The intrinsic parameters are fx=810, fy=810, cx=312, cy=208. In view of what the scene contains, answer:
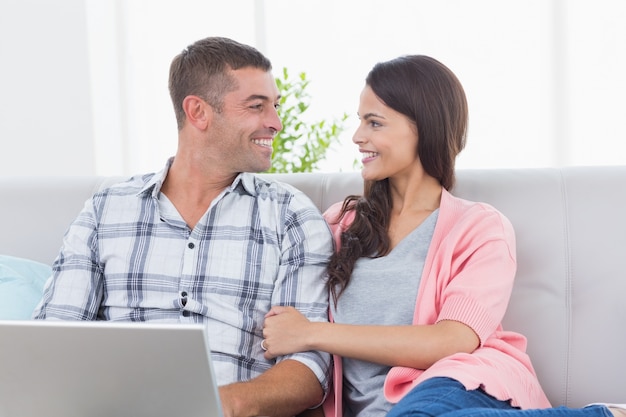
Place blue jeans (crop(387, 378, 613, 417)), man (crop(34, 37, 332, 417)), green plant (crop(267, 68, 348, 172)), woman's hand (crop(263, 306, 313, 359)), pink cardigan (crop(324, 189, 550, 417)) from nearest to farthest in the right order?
blue jeans (crop(387, 378, 613, 417))
pink cardigan (crop(324, 189, 550, 417))
woman's hand (crop(263, 306, 313, 359))
man (crop(34, 37, 332, 417))
green plant (crop(267, 68, 348, 172))

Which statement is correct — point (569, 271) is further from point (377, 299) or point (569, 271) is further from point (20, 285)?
point (20, 285)

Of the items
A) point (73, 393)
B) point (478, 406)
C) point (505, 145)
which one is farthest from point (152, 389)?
point (505, 145)

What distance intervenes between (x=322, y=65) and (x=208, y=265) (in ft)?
8.42

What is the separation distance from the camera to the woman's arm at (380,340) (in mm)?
1592

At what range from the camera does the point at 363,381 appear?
68.9 inches

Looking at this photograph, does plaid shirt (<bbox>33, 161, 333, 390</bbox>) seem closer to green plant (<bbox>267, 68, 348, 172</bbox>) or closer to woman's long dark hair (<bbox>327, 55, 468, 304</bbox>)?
woman's long dark hair (<bbox>327, 55, 468, 304</bbox>)


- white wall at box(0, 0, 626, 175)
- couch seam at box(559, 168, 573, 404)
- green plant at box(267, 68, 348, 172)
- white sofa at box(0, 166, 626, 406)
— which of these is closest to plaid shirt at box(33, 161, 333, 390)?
white sofa at box(0, 166, 626, 406)

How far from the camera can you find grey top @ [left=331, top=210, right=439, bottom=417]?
1733mm

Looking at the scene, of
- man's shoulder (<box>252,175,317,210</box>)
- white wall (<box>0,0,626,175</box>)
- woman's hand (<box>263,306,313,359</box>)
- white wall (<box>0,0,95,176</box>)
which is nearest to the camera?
woman's hand (<box>263,306,313,359</box>)

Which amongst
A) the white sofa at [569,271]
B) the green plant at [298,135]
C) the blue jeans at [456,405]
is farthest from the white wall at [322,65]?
the blue jeans at [456,405]

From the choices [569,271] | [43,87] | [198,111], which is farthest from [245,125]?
[43,87]

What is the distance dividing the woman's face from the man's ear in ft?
1.24

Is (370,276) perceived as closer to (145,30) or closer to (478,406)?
(478,406)

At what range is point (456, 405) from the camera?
137 cm
